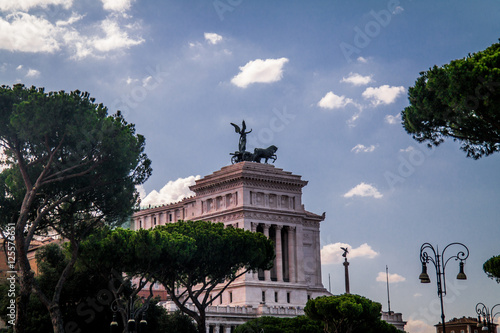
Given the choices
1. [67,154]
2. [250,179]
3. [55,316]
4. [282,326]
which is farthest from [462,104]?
[250,179]

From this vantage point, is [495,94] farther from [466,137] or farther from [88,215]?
[88,215]

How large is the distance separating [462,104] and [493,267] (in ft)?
49.8

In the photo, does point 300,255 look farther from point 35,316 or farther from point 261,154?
point 35,316

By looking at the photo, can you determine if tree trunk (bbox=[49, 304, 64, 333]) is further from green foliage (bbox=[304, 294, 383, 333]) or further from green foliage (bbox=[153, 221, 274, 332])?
green foliage (bbox=[304, 294, 383, 333])

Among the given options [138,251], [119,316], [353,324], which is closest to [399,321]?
[353,324]

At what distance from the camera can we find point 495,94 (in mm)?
32969

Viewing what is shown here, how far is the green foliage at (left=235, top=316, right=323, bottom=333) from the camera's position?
6606 cm

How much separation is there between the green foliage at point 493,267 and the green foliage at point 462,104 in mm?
9494

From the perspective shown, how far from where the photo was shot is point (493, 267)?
45.2m

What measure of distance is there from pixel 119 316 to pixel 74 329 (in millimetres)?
4007

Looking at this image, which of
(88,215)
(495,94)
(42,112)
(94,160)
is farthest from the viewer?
(88,215)

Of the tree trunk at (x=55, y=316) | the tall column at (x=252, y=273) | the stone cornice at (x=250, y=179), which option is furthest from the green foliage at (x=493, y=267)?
the stone cornice at (x=250, y=179)

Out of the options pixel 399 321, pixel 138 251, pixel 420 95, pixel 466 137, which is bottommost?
pixel 399 321

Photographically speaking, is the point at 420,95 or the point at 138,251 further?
the point at 138,251
